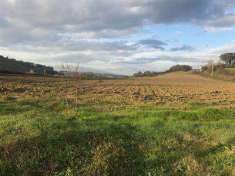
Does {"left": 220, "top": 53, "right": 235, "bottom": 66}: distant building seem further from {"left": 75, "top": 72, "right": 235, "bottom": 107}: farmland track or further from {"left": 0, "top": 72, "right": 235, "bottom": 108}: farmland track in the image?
{"left": 0, "top": 72, "right": 235, "bottom": 108}: farmland track

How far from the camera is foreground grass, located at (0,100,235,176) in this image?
10242mm

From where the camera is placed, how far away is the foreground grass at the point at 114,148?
403 inches

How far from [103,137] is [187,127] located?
3775 millimetres

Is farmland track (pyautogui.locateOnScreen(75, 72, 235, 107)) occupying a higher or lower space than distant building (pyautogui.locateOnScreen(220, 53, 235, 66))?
lower

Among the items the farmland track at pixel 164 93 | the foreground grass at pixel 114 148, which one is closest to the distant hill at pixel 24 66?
the farmland track at pixel 164 93

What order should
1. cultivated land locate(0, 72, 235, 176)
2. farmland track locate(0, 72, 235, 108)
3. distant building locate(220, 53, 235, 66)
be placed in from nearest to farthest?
1. cultivated land locate(0, 72, 235, 176)
2. farmland track locate(0, 72, 235, 108)
3. distant building locate(220, 53, 235, 66)

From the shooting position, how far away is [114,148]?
37.4ft

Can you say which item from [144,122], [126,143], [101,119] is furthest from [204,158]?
[101,119]

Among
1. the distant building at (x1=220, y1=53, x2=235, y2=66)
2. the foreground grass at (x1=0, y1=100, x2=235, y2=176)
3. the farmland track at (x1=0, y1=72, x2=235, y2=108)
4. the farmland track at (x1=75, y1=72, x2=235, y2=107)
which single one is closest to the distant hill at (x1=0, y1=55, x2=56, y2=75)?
the farmland track at (x1=75, y1=72, x2=235, y2=107)

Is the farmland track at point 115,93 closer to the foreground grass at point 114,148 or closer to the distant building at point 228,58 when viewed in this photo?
the foreground grass at point 114,148

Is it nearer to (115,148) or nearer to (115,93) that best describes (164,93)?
(115,93)

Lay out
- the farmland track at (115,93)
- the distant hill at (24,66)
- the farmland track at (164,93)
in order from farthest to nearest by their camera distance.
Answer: the distant hill at (24,66), the farmland track at (164,93), the farmland track at (115,93)

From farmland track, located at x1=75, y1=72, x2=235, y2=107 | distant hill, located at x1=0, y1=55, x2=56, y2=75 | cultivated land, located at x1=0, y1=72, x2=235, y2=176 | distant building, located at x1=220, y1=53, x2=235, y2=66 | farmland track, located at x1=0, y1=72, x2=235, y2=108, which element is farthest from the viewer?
distant building, located at x1=220, y1=53, x2=235, y2=66

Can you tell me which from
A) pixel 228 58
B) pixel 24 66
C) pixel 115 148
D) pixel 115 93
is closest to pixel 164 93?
pixel 115 93
